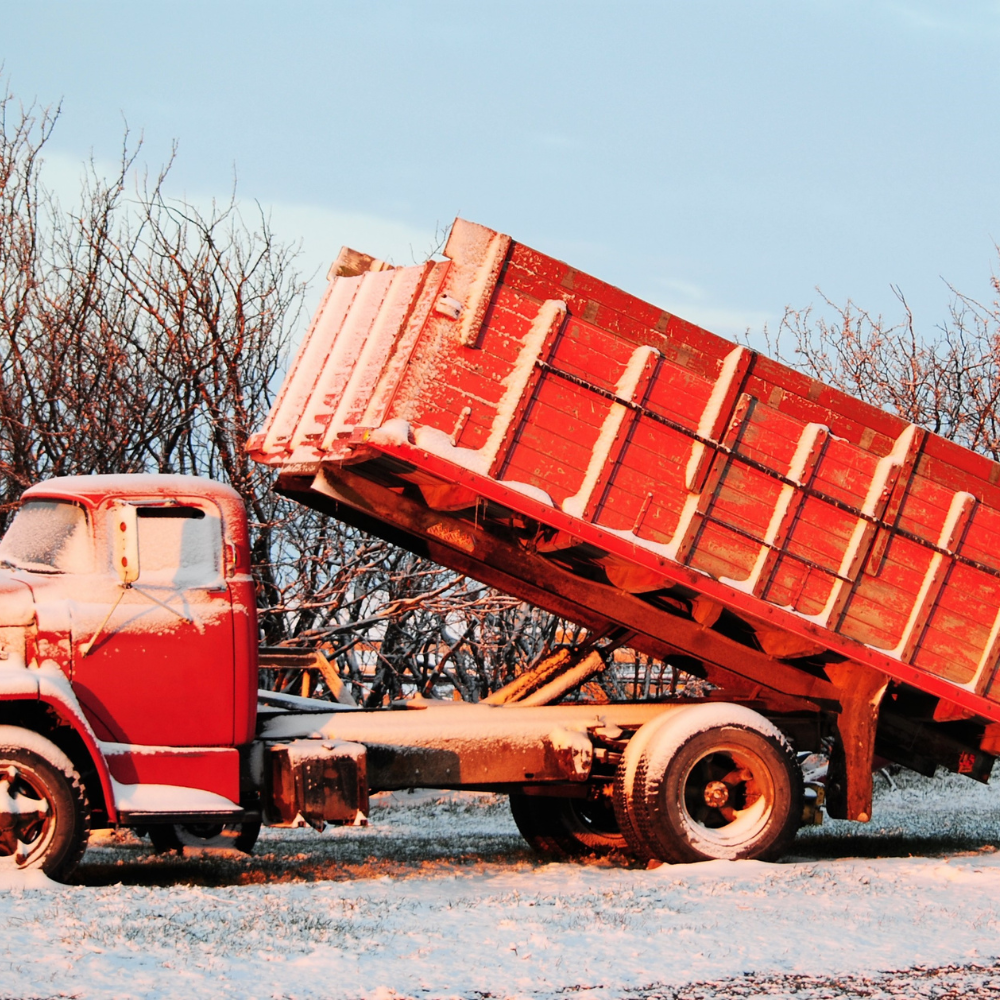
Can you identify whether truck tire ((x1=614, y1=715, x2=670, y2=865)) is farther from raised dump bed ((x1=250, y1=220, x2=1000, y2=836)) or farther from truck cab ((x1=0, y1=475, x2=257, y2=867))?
truck cab ((x1=0, y1=475, x2=257, y2=867))

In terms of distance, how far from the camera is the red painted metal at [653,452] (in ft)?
23.7

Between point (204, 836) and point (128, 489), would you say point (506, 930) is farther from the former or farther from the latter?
point (204, 836)

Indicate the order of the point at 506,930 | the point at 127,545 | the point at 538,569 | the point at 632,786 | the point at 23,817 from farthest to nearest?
1. the point at 538,569
2. the point at 632,786
3. the point at 127,545
4. the point at 23,817
5. the point at 506,930

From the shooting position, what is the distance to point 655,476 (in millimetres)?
7465

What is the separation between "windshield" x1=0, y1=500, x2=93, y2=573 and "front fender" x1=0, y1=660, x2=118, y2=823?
614mm

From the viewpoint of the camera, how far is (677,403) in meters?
7.52

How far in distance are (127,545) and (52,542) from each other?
0.61 metres

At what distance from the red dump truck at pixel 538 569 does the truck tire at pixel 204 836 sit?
7 cm

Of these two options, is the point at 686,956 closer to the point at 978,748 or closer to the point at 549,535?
the point at 549,535

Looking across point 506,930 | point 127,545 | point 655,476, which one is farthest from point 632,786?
point 127,545

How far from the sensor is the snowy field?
4961mm

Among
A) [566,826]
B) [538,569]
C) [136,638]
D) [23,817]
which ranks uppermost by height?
[538,569]

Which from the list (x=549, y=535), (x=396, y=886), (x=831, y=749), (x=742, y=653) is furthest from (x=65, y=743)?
(x=831, y=749)

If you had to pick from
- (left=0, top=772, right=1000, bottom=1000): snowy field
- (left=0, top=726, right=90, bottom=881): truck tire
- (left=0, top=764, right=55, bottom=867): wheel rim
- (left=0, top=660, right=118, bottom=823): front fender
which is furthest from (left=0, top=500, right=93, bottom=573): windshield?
(left=0, top=772, right=1000, bottom=1000): snowy field
